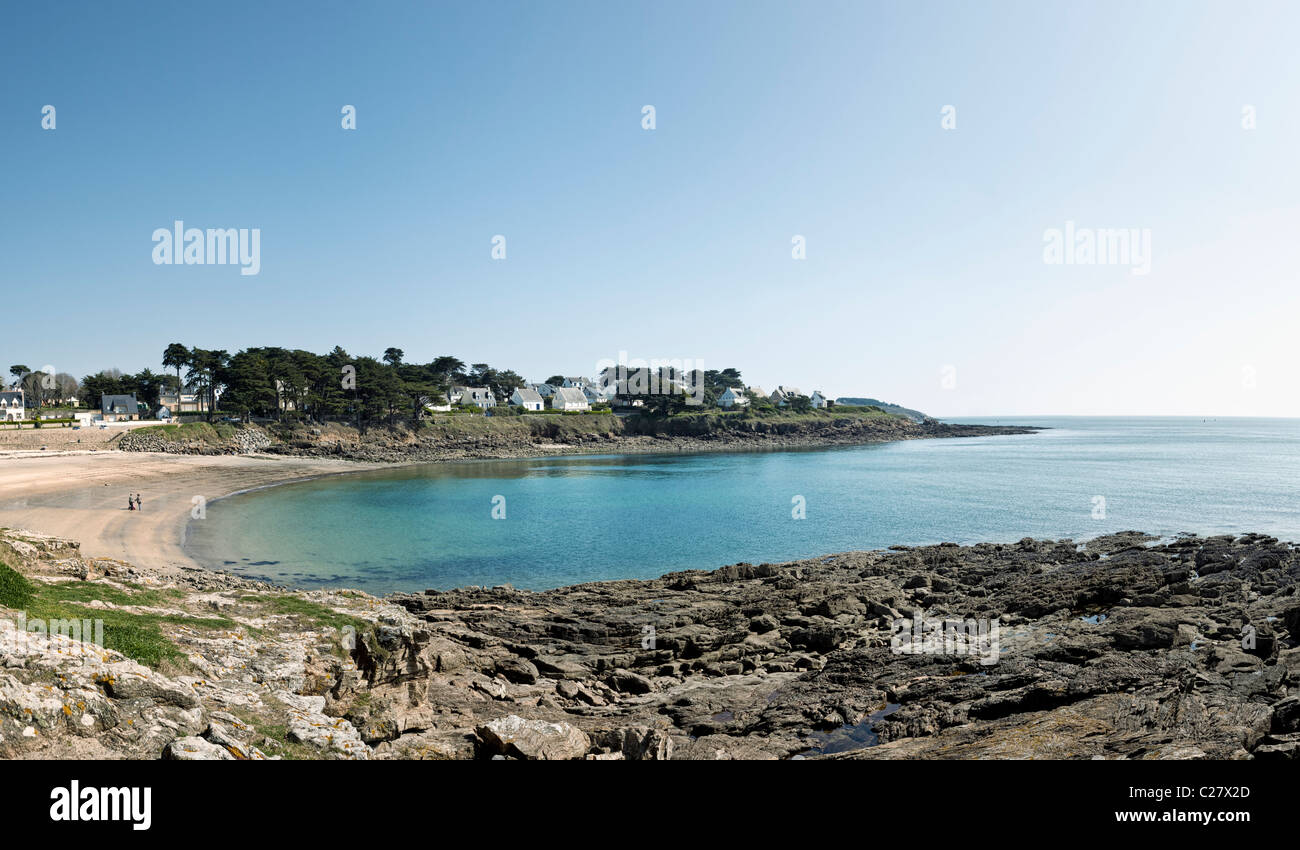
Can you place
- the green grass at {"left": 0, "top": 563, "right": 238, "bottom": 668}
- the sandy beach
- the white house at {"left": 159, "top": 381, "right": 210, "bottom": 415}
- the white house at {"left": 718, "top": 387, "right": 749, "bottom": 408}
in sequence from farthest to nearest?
1. the white house at {"left": 718, "top": 387, "right": 749, "bottom": 408}
2. the white house at {"left": 159, "top": 381, "right": 210, "bottom": 415}
3. the sandy beach
4. the green grass at {"left": 0, "top": 563, "right": 238, "bottom": 668}

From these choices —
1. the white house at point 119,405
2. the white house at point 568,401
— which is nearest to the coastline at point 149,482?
the white house at point 568,401

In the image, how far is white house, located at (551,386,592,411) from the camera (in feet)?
475

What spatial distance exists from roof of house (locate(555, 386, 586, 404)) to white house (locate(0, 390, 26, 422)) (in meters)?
90.2

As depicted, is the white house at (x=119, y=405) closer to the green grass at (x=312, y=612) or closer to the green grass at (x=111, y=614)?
the green grass at (x=111, y=614)

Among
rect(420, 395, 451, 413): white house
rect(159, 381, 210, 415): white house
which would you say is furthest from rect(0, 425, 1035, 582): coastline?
rect(159, 381, 210, 415): white house

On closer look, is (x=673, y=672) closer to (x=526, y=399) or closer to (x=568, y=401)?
(x=526, y=399)

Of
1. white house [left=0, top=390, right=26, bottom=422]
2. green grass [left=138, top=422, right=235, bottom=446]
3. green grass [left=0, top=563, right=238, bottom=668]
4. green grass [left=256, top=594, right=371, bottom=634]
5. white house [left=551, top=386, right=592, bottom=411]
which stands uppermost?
white house [left=551, top=386, right=592, bottom=411]

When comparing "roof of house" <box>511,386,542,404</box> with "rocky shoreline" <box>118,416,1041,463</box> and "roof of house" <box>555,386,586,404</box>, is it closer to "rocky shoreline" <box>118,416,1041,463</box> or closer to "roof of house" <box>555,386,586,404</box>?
"roof of house" <box>555,386,586,404</box>

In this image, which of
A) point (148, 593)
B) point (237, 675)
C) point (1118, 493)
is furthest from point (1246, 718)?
point (1118, 493)

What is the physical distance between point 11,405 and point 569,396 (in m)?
95.4

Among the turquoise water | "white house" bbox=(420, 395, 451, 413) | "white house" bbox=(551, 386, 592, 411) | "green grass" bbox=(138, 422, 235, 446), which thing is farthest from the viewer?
Answer: "white house" bbox=(551, 386, 592, 411)

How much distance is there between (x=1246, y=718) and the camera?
36.0 ft
